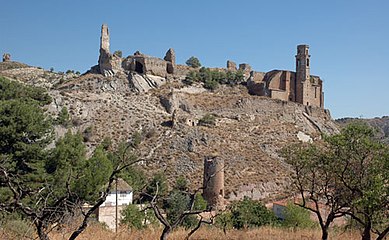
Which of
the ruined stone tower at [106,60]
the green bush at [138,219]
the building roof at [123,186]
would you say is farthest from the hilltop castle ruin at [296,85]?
the green bush at [138,219]

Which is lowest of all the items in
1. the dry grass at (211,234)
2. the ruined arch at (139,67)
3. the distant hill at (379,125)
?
the dry grass at (211,234)

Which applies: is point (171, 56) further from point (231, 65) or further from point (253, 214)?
point (253, 214)

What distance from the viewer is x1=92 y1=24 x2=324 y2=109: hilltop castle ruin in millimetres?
53103

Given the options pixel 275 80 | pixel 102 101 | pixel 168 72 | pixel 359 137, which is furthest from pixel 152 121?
pixel 359 137

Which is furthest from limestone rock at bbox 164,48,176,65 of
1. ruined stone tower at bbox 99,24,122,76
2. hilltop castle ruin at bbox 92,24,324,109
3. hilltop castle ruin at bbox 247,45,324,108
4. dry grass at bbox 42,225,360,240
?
dry grass at bbox 42,225,360,240

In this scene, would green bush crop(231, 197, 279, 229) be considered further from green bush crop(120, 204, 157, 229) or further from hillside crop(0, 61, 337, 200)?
hillside crop(0, 61, 337, 200)

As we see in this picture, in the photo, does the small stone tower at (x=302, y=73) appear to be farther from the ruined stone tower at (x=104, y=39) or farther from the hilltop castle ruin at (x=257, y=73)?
the ruined stone tower at (x=104, y=39)

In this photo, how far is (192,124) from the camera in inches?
1884

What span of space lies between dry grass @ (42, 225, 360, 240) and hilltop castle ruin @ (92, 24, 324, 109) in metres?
41.3

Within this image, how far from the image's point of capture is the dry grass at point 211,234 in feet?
32.3

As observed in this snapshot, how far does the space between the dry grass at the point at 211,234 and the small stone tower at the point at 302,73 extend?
4776 cm

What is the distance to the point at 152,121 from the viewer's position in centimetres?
4725

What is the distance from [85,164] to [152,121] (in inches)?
912

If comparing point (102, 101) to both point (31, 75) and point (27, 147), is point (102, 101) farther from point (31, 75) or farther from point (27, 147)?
point (27, 147)
